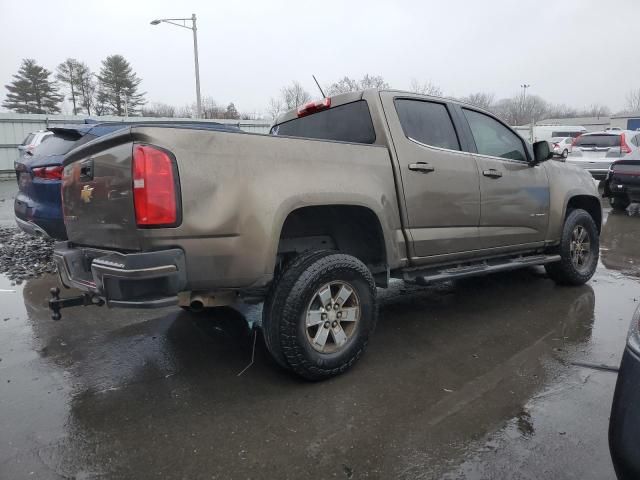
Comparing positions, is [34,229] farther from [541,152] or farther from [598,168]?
[598,168]

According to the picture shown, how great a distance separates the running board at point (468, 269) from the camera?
3742 millimetres

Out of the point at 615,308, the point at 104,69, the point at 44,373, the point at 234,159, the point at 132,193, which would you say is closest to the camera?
the point at 132,193

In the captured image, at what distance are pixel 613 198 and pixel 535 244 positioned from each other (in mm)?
8638

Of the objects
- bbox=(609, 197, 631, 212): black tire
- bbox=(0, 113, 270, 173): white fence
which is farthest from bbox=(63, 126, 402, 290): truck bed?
bbox=(0, 113, 270, 173): white fence

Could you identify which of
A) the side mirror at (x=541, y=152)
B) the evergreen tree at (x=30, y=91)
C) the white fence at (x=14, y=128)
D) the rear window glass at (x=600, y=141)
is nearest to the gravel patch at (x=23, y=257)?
the side mirror at (x=541, y=152)

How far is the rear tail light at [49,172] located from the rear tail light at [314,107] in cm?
292

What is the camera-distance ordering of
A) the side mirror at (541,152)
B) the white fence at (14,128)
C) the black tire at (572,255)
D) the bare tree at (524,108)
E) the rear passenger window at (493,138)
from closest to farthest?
the rear passenger window at (493,138)
the side mirror at (541,152)
the black tire at (572,255)
the white fence at (14,128)
the bare tree at (524,108)

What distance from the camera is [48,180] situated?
17.6ft

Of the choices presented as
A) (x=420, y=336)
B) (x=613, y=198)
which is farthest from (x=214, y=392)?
(x=613, y=198)

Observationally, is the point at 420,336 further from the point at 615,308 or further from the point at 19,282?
the point at 19,282

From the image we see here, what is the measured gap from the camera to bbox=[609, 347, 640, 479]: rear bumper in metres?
1.62

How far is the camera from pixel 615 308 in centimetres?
463

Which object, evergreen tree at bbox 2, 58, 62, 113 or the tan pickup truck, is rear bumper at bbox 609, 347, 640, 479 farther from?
evergreen tree at bbox 2, 58, 62, 113

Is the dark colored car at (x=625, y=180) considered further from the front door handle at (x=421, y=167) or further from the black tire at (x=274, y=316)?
the black tire at (x=274, y=316)
